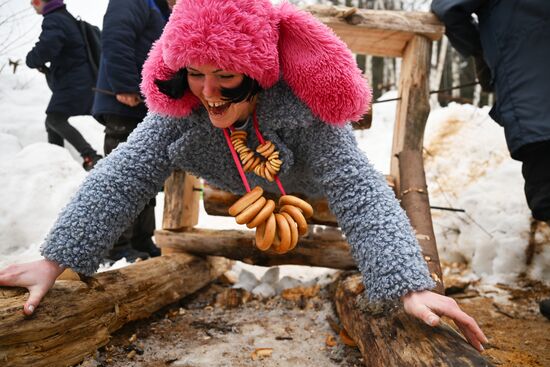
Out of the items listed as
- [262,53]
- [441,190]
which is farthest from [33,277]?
[441,190]

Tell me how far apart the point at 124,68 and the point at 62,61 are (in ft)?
2.53

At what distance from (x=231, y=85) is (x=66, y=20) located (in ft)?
6.20

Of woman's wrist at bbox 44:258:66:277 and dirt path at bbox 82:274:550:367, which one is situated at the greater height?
woman's wrist at bbox 44:258:66:277

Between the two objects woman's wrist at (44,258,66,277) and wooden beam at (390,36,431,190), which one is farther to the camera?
wooden beam at (390,36,431,190)

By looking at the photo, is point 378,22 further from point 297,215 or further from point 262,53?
point 297,215

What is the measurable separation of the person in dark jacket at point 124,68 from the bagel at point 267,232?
40.6 inches

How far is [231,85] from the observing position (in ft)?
3.58

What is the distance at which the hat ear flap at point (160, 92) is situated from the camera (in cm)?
118

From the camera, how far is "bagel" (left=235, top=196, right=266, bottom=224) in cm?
108

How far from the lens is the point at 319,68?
1.10 meters

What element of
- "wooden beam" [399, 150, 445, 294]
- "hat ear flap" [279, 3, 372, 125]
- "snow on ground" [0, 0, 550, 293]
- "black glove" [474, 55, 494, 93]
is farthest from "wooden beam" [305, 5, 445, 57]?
"snow on ground" [0, 0, 550, 293]

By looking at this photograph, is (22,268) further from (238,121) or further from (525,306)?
(525,306)

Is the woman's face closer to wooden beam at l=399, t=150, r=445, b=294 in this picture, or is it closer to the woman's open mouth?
the woman's open mouth

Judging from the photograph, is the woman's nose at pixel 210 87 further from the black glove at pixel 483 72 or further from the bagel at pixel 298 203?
the black glove at pixel 483 72
